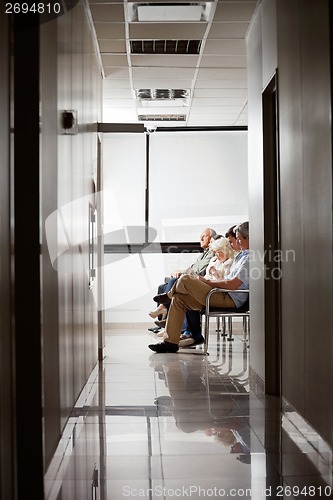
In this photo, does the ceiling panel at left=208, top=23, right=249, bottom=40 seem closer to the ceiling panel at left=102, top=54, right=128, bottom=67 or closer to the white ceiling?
the white ceiling

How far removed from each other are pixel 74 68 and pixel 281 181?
145 cm

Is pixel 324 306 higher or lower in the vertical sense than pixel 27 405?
higher

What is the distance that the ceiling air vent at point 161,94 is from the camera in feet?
26.5

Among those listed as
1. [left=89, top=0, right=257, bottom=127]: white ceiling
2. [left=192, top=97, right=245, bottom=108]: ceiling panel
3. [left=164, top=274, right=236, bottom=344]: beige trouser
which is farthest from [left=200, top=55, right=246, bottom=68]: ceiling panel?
[left=164, top=274, right=236, bottom=344]: beige trouser

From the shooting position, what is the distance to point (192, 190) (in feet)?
35.1

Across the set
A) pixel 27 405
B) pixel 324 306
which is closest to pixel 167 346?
pixel 324 306

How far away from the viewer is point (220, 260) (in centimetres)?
857

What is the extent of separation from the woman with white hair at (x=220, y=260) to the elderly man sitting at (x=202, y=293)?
957 mm

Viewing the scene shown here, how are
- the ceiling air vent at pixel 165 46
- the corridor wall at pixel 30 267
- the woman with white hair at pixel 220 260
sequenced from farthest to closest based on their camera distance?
the woman with white hair at pixel 220 260, the ceiling air vent at pixel 165 46, the corridor wall at pixel 30 267

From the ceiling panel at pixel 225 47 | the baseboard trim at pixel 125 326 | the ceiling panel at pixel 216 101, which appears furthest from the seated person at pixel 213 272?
the ceiling panel at pixel 225 47

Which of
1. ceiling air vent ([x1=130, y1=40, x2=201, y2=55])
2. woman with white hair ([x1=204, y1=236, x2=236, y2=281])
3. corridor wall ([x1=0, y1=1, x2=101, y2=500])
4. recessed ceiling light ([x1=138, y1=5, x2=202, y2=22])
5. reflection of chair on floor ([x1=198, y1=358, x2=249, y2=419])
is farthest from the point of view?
woman with white hair ([x1=204, y1=236, x2=236, y2=281])

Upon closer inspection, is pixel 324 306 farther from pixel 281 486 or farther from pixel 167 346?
pixel 167 346

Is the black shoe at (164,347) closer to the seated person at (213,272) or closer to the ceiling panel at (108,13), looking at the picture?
the seated person at (213,272)

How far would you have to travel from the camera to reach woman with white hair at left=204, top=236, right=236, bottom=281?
8.33 metres
